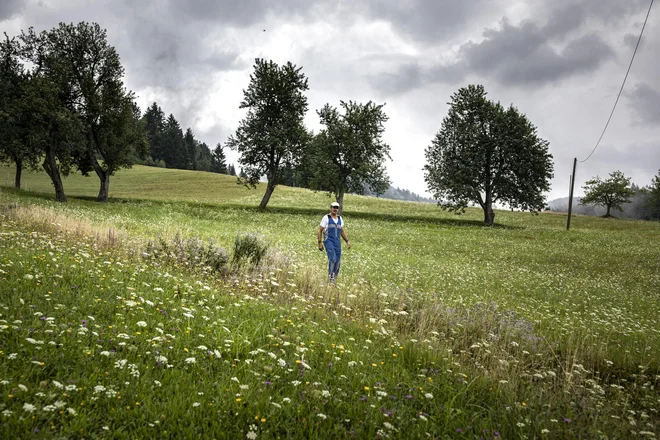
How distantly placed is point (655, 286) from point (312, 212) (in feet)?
117

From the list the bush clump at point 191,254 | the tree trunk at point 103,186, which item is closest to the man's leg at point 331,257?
the bush clump at point 191,254

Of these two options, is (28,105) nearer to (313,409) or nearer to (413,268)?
(413,268)

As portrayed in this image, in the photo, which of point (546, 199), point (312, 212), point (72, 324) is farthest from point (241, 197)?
point (72, 324)

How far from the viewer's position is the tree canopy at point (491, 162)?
153ft

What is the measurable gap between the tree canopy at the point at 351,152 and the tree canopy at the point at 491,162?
8150 mm

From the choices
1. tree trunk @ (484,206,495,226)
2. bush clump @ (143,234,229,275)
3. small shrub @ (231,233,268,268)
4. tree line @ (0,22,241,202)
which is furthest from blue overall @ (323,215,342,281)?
tree trunk @ (484,206,495,226)

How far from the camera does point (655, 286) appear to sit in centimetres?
1761

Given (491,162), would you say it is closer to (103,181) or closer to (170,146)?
(103,181)

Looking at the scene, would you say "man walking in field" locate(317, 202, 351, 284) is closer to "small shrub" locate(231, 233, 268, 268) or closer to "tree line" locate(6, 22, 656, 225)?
"small shrub" locate(231, 233, 268, 268)

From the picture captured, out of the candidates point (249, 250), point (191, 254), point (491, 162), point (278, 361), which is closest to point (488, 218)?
point (491, 162)

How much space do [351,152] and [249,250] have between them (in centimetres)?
3855

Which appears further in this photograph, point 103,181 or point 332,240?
point 103,181

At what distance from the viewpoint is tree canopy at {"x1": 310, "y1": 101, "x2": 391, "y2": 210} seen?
48969 millimetres

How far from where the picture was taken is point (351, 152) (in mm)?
49719
